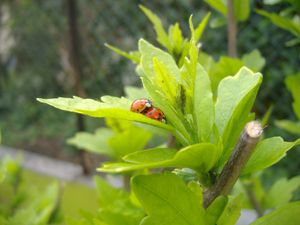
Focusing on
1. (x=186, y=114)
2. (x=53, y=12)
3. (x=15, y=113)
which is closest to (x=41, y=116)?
(x=15, y=113)

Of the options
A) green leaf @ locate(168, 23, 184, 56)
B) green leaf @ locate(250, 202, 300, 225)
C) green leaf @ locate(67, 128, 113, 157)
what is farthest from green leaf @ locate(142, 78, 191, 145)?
green leaf @ locate(67, 128, 113, 157)

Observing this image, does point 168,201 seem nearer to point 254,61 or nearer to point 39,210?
point 254,61

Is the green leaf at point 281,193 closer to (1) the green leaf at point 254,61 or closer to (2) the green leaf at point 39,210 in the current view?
(1) the green leaf at point 254,61

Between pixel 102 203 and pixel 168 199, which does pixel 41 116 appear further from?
pixel 168 199

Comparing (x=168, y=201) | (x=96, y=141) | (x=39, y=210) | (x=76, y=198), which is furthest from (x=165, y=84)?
(x=76, y=198)

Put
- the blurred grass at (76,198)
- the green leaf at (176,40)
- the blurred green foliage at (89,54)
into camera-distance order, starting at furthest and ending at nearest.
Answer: the blurred green foliage at (89,54) < the blurred grass at (76,198) < the green leaf at (176,40)

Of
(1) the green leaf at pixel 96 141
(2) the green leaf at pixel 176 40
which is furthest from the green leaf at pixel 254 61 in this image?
(1) the green leaf at pixel 96 141
